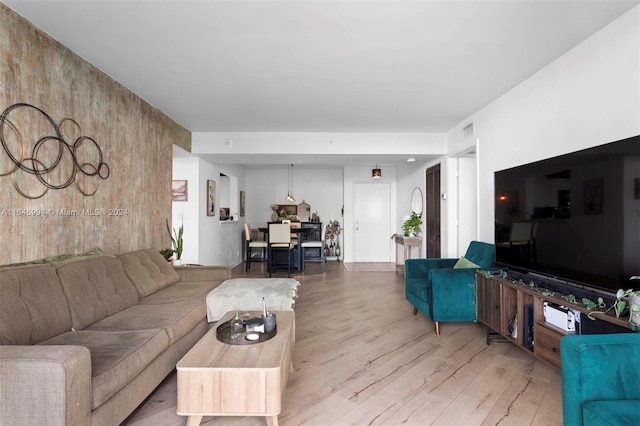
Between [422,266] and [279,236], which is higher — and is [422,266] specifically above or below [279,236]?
below

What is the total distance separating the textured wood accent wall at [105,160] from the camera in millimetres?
2121

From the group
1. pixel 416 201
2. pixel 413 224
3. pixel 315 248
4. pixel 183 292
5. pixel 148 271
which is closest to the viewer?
pixel 183 292

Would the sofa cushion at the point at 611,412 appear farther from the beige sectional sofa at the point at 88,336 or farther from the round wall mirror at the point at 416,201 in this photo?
the round wall mirror at the point at 416,201

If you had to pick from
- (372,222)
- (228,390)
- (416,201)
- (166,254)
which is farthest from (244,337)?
(372,222)

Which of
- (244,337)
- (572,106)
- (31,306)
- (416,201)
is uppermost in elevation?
(572,106)

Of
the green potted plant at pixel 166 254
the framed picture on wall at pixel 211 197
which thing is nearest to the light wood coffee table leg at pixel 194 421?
the green potted plant at pixel 166 254

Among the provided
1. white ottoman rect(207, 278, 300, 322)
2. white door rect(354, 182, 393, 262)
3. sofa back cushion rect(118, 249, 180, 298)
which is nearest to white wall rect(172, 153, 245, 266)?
sofa back cushion rect(118, 249, 180, 298)

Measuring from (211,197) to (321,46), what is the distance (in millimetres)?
4202

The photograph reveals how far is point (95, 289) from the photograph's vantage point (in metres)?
2.38

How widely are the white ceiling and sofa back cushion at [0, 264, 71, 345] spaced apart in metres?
1.72

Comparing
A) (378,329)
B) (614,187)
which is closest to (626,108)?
(614,187)

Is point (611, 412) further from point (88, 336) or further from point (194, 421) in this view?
point (88, 336)

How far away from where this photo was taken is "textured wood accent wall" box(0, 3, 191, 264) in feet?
6.96

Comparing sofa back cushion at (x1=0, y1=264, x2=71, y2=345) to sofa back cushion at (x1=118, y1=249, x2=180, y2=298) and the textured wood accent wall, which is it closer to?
the textured wood accent wall
